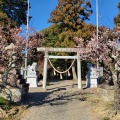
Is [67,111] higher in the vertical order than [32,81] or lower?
lower

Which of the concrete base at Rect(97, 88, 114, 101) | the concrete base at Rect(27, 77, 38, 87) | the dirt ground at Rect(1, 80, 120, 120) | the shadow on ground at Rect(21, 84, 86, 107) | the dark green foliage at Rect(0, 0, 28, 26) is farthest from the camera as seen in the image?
the dark green foliage at Rect(0, 0, 28, 26)

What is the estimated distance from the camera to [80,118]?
880 centimetres

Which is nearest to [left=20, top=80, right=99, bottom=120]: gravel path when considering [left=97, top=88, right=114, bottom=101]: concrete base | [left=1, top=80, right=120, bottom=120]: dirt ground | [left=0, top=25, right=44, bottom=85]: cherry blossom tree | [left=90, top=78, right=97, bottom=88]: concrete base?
[left=1, top=80, right=120, bottom=120]: dirt ground

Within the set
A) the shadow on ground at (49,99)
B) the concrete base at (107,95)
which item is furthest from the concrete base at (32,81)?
the concrete base at (107,95)

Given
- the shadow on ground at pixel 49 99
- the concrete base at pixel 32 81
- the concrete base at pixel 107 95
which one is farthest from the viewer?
the concrete base at pixel 32 81

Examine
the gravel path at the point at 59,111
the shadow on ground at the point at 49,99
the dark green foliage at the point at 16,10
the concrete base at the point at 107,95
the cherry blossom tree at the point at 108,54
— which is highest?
the dark green foliage at the point at 16,10

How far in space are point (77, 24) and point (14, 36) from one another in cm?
1713

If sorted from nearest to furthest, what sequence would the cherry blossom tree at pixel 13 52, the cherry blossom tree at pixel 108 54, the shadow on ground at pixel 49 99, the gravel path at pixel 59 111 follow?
the gravel path at pixel 59 111 < the cherry blossom tree at pixel 108 54 < the cherry blossom tree at pixel 13 52 < the shadow on ground at pixel 49 99

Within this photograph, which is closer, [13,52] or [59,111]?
[13,52]

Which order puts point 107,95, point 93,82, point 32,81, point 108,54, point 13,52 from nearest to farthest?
point 108,54 → point 13,52 → point 107,95 → point 93,82 → point 32,81

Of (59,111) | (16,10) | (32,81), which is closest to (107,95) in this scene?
(59,111)

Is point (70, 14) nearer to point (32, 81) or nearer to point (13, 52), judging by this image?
point (32, 81)

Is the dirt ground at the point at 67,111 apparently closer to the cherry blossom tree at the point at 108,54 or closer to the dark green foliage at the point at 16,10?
the cherry blossom tree at the point at 108,54

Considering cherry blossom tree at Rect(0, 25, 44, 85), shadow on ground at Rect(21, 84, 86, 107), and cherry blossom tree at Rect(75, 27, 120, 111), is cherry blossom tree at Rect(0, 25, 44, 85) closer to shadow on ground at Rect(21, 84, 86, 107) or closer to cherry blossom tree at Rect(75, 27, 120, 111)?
shadow on ground at Rect(21, 84, 86, 107)
